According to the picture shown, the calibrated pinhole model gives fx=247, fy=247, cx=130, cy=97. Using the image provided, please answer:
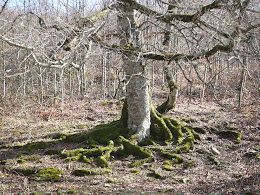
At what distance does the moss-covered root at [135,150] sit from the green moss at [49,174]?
2.52 meters

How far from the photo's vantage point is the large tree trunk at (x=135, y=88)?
862cm

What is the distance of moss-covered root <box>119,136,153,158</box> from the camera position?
8.14 meters

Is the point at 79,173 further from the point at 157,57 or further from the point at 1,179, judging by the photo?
the point at 157,57

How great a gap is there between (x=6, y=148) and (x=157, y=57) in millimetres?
6218

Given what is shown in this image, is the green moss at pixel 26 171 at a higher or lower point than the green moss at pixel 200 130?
lower

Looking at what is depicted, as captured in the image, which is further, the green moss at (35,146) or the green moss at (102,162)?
the green moss at (35,146)

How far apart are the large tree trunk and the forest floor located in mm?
1393

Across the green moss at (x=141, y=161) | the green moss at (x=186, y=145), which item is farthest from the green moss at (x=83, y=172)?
the green moss at (x=186, y=145)

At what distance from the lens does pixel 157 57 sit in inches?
320

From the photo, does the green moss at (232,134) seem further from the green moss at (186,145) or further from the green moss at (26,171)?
the green moss at (26,171)

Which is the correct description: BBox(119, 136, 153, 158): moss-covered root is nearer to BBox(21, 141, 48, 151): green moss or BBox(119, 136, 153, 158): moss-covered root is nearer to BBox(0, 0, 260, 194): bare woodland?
BBox(0, 0, 260, 194): bare woodland

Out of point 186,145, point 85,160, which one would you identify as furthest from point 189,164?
point 85,160

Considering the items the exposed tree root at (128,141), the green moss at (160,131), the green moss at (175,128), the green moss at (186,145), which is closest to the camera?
the exposed tree root at (128,141)

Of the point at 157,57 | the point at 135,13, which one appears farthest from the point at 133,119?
the point at 135,13
